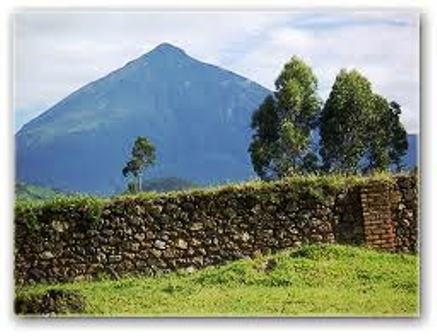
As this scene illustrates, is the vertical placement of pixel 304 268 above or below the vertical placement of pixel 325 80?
below

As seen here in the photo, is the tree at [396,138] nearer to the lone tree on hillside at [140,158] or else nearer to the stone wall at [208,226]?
the stone wall at [208,226]

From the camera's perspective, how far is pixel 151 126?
5.46 m

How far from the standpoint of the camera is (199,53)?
5.48 meters

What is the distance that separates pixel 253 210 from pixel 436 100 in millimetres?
756

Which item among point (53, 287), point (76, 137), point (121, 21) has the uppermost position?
point (121, 21)

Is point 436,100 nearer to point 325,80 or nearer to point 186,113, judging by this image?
point 325,80

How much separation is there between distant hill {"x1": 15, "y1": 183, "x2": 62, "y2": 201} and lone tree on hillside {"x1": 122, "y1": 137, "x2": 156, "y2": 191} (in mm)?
281

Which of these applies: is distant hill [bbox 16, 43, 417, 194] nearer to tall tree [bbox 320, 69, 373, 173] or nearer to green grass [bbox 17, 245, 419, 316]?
tall tree [bbox 320, 69, 373, 173]

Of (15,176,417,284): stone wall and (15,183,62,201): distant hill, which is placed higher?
(15,183,62,201): distant hill

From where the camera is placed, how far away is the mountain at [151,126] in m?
5.42

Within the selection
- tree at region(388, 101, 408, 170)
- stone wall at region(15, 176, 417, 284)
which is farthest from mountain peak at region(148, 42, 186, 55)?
tree at region(388, 101, 408, 170)

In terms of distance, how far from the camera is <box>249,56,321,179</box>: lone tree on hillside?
215 inches

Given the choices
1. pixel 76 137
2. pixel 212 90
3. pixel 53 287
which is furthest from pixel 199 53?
pixel 53 287

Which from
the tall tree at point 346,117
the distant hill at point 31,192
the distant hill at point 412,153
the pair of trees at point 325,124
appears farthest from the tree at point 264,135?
the distant hill at point 31,192
